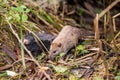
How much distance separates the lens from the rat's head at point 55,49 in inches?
75.9

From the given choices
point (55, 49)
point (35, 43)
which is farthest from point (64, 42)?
point (35, 43)

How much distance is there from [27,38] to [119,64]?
734mm

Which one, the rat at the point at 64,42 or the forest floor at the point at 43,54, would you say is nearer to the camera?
the forest floor at the point at 43,54

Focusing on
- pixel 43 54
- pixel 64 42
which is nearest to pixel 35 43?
pixel 43 54

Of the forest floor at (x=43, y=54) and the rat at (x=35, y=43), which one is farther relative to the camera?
the rat at (x=35, y=43)

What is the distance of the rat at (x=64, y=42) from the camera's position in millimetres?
1936

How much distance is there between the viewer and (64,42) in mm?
1983

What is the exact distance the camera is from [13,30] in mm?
1948

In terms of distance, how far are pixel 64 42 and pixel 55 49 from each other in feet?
0.31

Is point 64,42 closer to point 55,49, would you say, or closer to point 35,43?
point 55,49

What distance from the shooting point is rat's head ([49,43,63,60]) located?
193cm

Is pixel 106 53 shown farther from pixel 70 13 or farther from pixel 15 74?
pixel 70 13

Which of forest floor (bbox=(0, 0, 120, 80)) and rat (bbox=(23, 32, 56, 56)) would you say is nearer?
forest floor (bbox=(0, 0, 120, 80))

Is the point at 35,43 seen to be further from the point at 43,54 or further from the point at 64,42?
the point at 64,42
